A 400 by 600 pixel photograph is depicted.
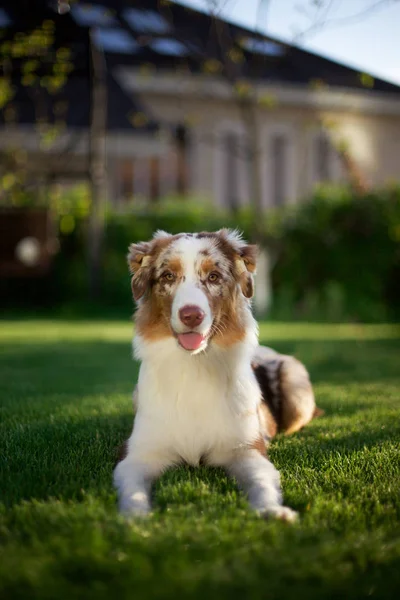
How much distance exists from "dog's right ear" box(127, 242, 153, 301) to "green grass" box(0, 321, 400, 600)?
3.16 feet

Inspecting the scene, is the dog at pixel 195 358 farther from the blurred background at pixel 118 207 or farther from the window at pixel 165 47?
the window at pixel 165 47

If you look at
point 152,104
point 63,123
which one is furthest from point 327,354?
point 152,104

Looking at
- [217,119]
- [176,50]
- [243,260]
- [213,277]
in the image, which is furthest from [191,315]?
[176,50]

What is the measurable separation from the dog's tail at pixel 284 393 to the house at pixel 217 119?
1509 centimetres

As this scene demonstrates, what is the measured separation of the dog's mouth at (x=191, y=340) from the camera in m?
3.67

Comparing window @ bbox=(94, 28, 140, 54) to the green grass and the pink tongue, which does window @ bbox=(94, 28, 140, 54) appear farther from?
the pink tongue

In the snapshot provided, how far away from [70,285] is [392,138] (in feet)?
58.0

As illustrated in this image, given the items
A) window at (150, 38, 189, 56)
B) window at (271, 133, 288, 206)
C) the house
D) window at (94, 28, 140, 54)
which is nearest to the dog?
the house

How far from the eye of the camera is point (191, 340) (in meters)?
3.67

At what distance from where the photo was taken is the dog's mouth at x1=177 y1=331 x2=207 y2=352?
3.67m

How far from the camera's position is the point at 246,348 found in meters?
4.04

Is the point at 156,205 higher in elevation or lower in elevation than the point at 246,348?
higher

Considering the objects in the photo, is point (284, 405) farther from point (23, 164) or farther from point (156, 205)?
point (23, 164)

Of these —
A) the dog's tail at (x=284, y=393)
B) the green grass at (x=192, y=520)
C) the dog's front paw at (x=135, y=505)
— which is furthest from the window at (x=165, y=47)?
the dog's front paw at (x=135, y=505)
